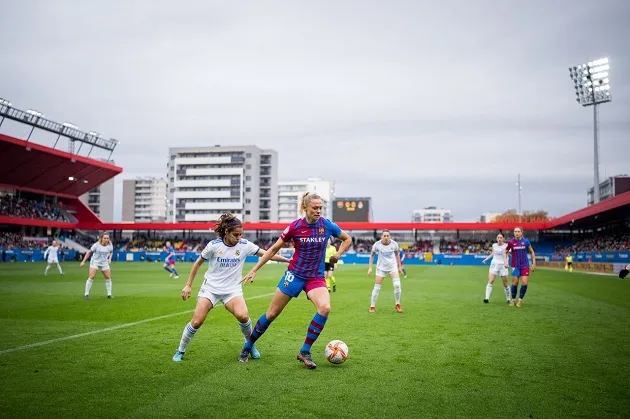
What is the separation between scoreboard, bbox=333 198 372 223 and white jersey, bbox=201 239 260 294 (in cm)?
5994

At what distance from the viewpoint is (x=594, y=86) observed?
47.8 metres

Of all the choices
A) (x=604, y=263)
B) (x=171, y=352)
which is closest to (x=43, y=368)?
(x=171, y=352)

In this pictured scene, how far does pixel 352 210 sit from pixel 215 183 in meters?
60.4

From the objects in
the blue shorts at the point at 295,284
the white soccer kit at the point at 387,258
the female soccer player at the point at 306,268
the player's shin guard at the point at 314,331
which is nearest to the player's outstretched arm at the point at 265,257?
the female soccer player at the point at 306,268

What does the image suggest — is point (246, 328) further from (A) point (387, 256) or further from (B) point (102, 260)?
(B) point (102, 260)

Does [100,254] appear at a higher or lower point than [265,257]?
lower

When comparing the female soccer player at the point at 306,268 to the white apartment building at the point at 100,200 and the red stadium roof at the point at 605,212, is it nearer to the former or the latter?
the red stadium roof at the point at 605,212

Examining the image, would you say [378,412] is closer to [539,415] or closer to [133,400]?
[539,415]

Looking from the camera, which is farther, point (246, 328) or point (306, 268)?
point (246, 328)

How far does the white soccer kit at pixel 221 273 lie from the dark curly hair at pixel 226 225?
0.16 meters

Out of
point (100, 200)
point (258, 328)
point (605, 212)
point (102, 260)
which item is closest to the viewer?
point (258, 328)

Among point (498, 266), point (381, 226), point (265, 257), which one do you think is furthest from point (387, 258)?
point (381, 226)

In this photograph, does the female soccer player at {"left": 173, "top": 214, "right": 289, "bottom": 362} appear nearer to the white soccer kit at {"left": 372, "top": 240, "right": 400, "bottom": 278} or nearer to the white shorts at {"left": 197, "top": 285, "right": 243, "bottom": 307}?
the white shorts at {"left": 197, "top": 285, "right": 243, "bottom": 307}

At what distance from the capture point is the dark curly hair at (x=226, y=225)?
7398mm
